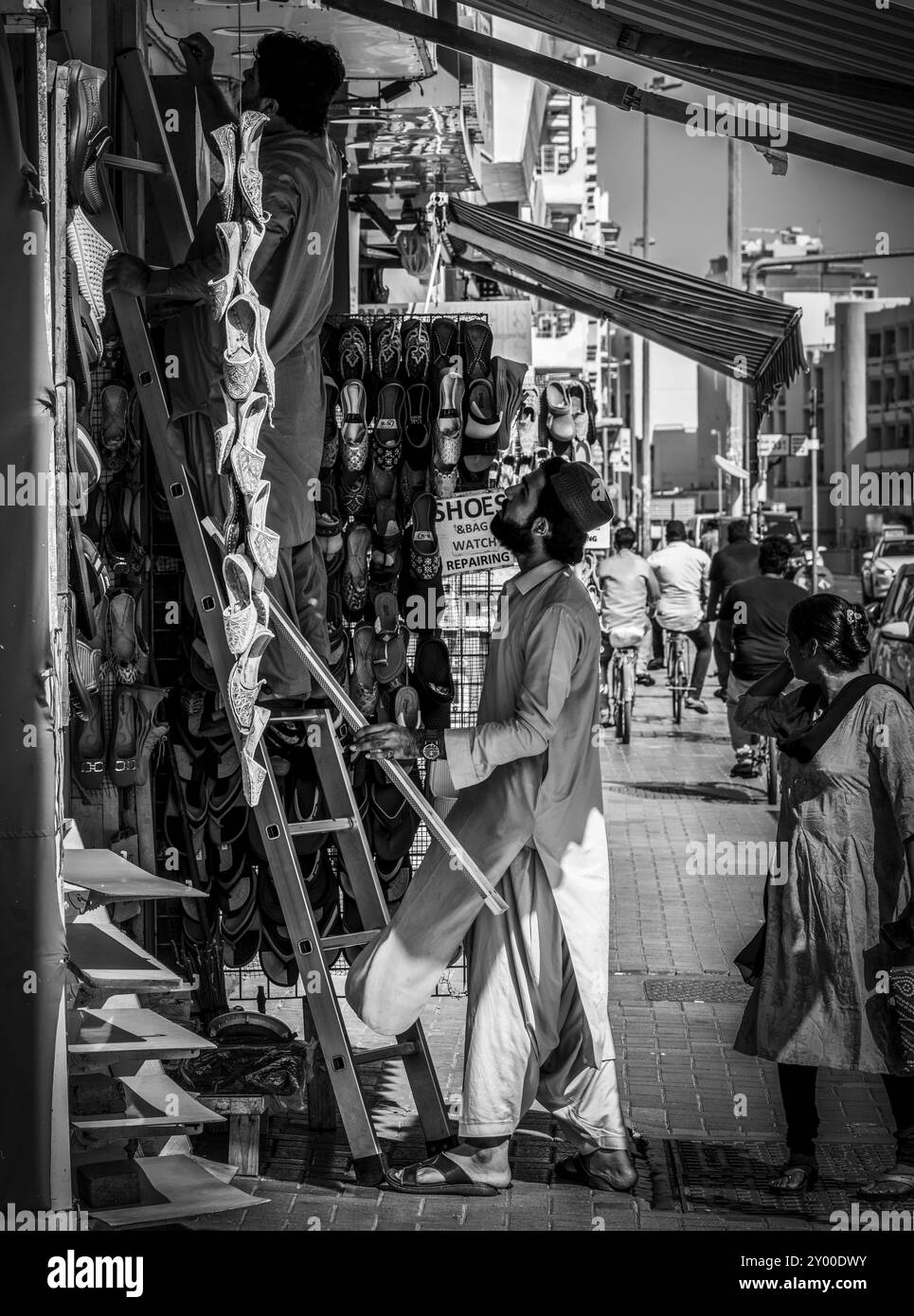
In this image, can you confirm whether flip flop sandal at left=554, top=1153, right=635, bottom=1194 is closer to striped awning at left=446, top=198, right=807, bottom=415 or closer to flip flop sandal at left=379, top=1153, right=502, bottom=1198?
flip flop sandal at left=379, top=1153, right=502, bottom=1198

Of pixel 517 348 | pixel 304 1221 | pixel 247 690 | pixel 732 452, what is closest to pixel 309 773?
pixel 247 690

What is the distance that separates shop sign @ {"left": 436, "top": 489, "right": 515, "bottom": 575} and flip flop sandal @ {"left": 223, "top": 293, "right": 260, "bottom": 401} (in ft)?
6.15

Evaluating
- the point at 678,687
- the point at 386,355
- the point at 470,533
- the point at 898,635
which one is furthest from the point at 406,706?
the point at 678,687

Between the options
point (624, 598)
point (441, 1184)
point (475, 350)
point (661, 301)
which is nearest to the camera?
point (441, 1184)

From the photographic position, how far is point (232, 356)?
4785 mm

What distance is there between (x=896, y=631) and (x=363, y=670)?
12.1 m

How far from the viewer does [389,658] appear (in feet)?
21.5

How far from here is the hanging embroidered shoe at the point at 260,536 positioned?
4.91 metres

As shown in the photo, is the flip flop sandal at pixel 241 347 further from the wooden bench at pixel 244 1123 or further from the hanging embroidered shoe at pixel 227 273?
the wooden bench at pixel 244 1123

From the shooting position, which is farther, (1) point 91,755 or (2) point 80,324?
(1) point 91,755

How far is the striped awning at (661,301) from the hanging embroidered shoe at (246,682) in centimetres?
514

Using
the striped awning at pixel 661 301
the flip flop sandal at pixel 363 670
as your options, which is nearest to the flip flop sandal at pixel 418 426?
the flip flop sandal at pixel 363 670

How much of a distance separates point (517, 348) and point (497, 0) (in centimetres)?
919

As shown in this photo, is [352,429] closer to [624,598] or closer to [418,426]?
[418,426]
